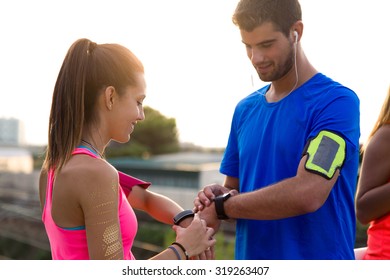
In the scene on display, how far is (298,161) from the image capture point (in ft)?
6.84

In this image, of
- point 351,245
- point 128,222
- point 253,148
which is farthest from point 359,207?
point 128,222

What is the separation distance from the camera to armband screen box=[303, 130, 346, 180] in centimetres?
195

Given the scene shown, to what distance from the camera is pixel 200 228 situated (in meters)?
Result: 2.05

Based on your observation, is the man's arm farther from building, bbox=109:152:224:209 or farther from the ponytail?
building, bbox=109:152:224:209

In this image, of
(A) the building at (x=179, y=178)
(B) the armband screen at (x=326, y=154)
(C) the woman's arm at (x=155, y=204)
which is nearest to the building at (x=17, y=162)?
(A) the building at (x=179, y=178)

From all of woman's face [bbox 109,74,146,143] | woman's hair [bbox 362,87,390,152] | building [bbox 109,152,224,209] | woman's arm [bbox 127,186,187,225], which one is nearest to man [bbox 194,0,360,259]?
woman's arm [bbox 127,186,187,225]

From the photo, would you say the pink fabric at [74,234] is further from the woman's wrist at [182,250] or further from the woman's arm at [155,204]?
the woman's arm at [155,204]

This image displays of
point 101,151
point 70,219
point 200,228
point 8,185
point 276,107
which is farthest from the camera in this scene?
point 8,185

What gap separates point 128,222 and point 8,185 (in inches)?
1274

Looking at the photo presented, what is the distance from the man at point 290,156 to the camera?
1.97m

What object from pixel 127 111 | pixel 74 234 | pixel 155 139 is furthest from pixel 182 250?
pixel 155 139

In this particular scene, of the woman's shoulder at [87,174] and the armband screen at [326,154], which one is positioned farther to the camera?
the armband screen at [326,154]
